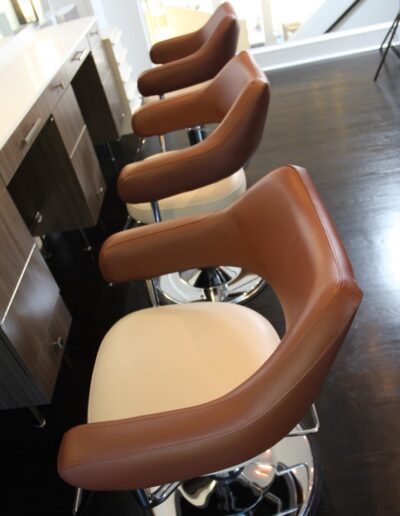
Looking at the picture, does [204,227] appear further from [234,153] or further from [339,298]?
[339,298]

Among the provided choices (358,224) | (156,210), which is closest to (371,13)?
(358,224)

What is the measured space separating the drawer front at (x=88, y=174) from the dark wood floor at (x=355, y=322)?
259 millimetres

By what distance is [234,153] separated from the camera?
139 centimetres

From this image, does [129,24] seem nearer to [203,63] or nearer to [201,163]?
[203,63]

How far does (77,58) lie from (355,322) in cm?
183

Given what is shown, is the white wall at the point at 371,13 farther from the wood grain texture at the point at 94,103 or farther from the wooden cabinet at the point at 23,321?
the wooden cabinet at the point at 23,321

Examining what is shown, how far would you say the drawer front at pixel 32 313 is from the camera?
137 centimetres

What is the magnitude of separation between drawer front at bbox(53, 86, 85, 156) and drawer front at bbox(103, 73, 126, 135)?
0.68 meters

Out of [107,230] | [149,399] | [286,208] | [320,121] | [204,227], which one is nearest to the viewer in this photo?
[286,208]

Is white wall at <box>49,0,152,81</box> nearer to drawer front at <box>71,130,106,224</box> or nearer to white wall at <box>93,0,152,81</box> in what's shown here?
white wall at <box>93,0,152,81</box>

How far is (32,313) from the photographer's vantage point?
1498 mm

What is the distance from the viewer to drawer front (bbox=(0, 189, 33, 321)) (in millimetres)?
1353

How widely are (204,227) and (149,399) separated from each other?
0.42m

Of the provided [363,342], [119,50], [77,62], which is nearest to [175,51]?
[77,62]
